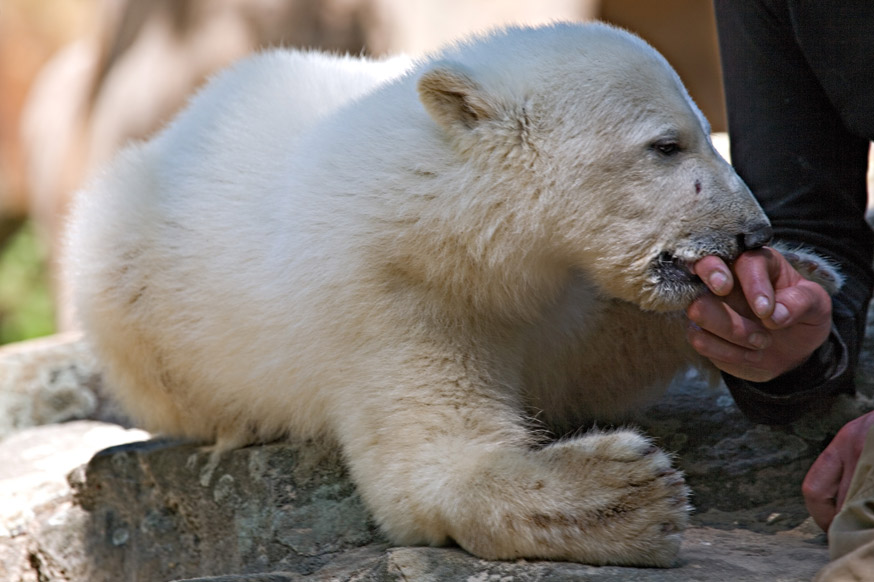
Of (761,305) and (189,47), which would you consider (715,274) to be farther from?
(189,47)

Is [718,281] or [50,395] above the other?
[718,281]

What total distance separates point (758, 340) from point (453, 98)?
96cm

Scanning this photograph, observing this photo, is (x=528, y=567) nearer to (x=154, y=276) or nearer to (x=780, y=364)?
(x=780, y=364)

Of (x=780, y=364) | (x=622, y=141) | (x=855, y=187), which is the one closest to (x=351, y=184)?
(x=622, y=141)

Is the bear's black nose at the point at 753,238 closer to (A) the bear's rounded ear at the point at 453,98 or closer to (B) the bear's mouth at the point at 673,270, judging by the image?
(B) the bear's mouth at the point at 673,270

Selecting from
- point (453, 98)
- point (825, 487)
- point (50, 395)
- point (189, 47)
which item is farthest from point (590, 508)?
point (189, 47)

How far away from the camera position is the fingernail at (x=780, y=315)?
2.35 m

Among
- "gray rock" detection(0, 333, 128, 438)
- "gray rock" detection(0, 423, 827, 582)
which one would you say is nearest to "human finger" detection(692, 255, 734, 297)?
"gray rock" detection(0, 423, 827, 582)

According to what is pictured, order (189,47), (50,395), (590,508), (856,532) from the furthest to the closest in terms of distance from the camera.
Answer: (189,47), (50,395), (590,508), (856,532)

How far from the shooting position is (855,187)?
3039mm

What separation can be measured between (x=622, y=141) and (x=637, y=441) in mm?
753

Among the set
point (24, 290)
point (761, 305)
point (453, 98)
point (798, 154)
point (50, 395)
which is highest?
point (453, 98)

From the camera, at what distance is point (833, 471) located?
2.48 metres

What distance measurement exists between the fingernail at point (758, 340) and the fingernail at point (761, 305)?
0.47 feet
